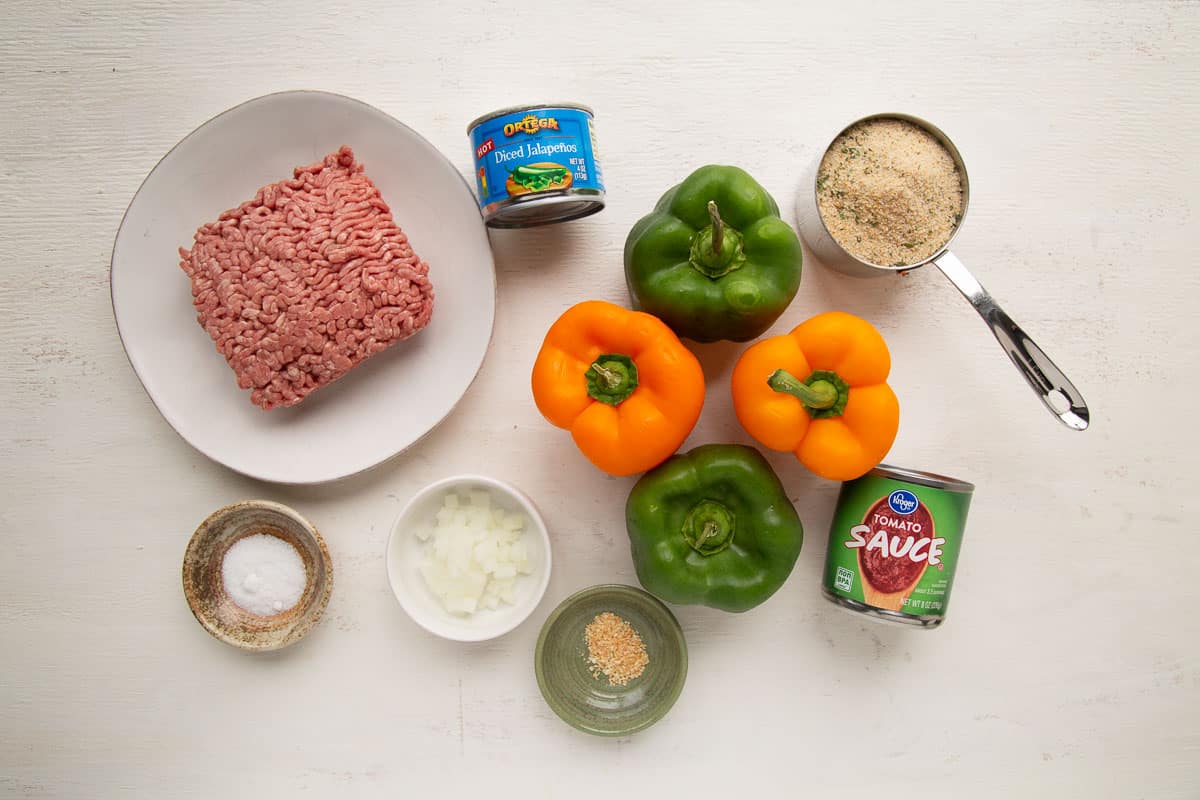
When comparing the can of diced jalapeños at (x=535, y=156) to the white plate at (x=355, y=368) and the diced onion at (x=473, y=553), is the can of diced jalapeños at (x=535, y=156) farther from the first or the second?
the diced onion at (x=473, y=553)

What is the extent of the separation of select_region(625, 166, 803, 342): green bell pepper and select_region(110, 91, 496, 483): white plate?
34cm

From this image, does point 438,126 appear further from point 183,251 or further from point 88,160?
point 88,160

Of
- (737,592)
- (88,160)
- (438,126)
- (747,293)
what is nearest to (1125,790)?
(737,592)

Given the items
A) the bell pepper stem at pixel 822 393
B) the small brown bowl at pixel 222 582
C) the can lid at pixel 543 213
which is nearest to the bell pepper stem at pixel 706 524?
the bell pepper stem at pixel 822 393

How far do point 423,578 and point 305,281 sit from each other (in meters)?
0.60

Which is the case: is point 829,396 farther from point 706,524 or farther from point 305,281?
point 305,281

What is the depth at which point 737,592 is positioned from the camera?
1.28 m

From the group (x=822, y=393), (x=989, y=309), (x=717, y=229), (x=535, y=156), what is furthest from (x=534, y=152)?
(x=989, y=309)

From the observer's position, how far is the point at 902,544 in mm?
1233

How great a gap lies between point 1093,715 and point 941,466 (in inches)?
24.4

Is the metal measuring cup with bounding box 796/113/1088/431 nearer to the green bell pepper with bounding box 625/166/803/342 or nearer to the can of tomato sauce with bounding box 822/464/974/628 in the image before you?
the green bell pepper with bounding box 625/166/803/342

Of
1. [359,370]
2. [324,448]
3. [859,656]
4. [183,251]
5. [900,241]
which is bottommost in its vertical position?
[859,656]

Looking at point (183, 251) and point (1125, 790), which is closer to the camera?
point (183, 251)

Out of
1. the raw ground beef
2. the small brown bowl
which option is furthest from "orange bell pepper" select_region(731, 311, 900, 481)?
the small brown bowl
